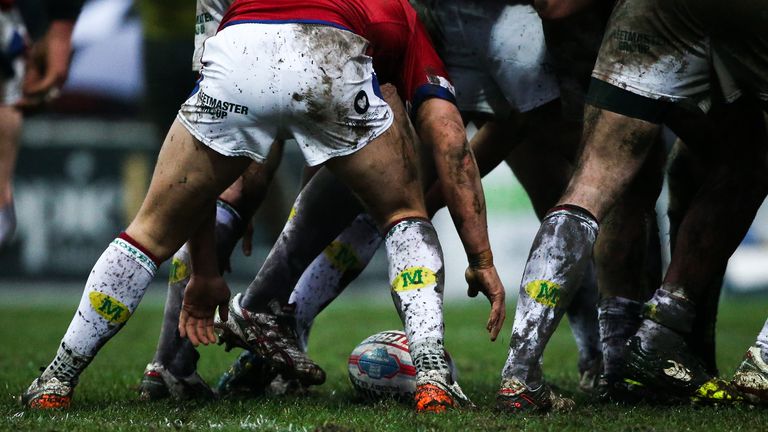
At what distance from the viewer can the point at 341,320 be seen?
391 inches

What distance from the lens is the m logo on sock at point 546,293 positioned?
365 centimetres

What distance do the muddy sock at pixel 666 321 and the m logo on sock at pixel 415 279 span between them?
3.08 ft

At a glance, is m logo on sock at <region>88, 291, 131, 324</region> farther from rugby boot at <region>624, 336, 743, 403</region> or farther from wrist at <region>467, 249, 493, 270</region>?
rugby boot at <region>624, 336, 743, 403</region>

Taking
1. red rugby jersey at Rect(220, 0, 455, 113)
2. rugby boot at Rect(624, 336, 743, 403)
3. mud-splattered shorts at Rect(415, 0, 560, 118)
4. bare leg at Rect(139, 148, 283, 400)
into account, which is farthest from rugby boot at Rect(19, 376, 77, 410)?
mud-splattered shorts at Rect(415, 0, 560, 118)

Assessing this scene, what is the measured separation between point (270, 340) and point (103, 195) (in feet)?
29.2

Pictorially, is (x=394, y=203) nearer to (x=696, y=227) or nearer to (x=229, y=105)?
(x=229, y=105)

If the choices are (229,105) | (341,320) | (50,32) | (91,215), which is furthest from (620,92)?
(91,215)

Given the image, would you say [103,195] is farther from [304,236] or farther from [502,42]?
[502,42]

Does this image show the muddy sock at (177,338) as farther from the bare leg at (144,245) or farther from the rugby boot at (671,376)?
the rugby boot at (671,376)

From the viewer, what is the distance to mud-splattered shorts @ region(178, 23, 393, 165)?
11.9 ft

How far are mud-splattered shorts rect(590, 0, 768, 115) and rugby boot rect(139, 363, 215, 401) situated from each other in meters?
1.98

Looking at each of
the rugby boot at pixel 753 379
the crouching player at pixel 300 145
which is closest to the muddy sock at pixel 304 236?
the crouching player at pixel 300 145

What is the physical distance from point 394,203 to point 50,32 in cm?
406

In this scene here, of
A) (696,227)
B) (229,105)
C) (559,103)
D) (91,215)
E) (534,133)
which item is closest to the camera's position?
(229,105)
